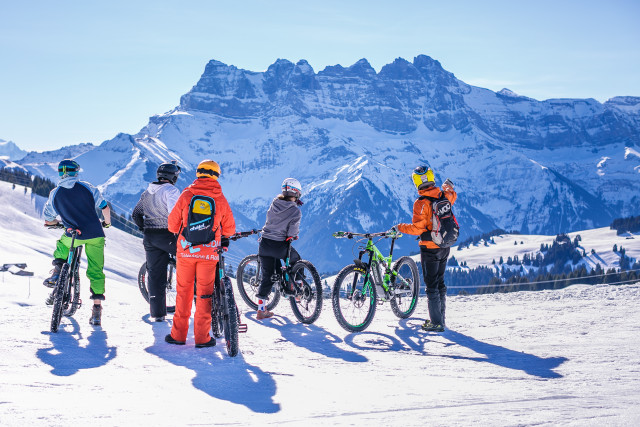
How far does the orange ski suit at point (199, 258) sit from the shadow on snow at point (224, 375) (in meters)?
0.40

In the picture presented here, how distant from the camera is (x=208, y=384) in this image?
6.53m

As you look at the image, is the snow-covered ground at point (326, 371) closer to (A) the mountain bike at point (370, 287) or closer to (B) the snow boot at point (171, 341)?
(B) the snow boot at point (171, 341)

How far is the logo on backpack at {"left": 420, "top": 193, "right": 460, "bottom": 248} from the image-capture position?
10.5 m

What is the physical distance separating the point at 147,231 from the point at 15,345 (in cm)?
294

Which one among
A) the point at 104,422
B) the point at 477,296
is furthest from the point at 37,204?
the point at 104,422

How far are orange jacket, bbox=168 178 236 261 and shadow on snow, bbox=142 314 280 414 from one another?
1.28 meters

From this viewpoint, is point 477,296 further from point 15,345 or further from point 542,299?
point 15,345

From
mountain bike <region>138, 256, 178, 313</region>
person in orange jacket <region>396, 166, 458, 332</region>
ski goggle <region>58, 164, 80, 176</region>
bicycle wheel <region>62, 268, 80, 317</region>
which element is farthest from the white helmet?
bicycle wheel <region>62, 268, 80, 317</region>

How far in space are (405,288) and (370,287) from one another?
1.51 meters

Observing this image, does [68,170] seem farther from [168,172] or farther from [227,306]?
[227,306]

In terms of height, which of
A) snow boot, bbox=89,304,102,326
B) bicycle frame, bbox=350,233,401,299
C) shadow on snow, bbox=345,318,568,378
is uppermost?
bicycle frame, bbox=350,233,401,299

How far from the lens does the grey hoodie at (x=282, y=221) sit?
A: 11.0 meters

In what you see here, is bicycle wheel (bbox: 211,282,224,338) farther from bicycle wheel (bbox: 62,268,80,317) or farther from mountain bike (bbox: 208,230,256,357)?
bicycle wheel (bbox: 62,268,80,317)

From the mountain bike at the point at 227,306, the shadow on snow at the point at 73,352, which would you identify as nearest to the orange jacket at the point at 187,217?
the mountain bike at the point at 227,306
